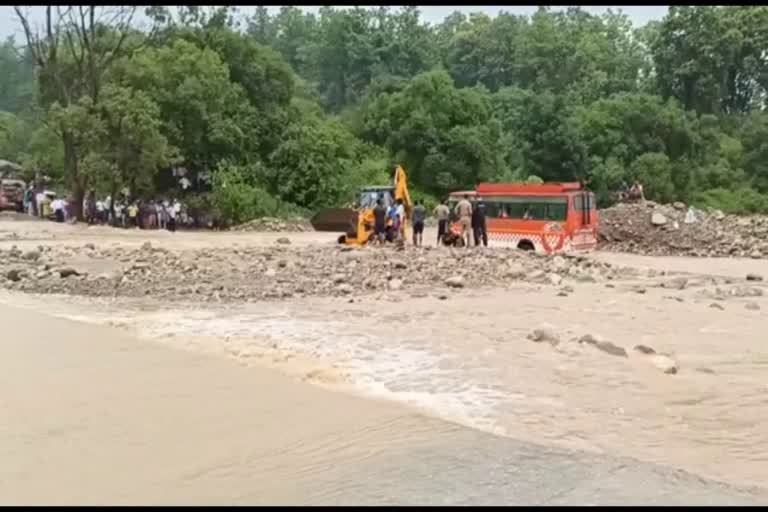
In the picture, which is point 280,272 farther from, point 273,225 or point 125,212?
point 125,212

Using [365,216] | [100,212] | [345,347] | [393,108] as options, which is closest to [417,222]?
[365,216]

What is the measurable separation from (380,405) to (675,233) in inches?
1014

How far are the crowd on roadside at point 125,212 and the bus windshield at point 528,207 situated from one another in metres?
15.5

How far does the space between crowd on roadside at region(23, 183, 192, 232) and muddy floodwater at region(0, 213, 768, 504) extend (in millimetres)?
24493

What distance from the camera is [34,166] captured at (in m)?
47.4

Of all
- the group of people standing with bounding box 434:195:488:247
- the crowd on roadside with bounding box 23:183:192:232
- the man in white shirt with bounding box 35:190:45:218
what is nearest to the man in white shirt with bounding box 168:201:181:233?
the crowd on roadside with bounding box 23:183:192:232

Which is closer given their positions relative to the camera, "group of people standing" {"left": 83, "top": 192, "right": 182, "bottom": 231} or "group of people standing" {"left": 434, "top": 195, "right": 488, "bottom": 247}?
"group of people standing" {"left": 434, "top": 195, "right": 488, "bottom": 247}

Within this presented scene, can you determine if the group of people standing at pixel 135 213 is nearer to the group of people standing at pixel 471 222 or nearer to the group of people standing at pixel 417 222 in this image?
the group of people standing at pixel 417 222

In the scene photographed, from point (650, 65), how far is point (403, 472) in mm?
74022

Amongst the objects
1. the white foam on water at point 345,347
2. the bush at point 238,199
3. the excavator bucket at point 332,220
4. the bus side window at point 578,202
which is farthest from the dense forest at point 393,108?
the white foam on water at point 345,347

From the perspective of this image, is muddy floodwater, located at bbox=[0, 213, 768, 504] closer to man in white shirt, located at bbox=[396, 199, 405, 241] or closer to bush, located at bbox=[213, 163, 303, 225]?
man in white shirt, located at bbox=[396, 199, 405, 241]

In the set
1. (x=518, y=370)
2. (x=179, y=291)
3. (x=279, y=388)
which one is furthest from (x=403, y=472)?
(x=179, y=291)

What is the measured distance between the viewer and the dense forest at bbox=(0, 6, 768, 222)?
129 feet

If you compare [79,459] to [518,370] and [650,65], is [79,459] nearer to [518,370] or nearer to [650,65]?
[518,370]
